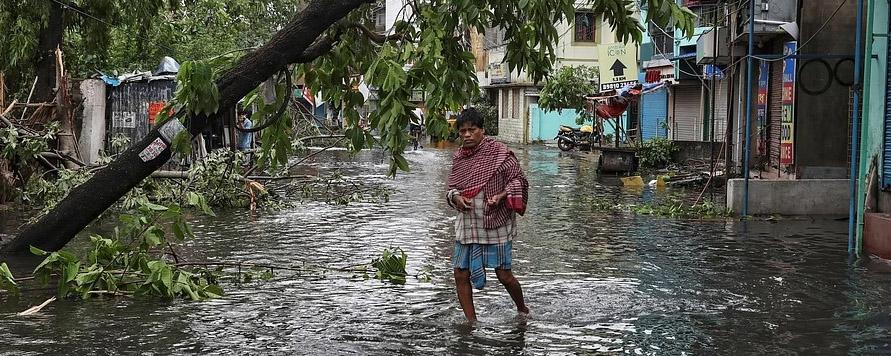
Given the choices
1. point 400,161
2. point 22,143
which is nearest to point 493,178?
point 400,161

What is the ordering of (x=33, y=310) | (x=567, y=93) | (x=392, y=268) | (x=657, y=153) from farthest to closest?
(x=567, y=93)
(x=657, y=153)
(x=392, y=268)
(x=33, y=310)

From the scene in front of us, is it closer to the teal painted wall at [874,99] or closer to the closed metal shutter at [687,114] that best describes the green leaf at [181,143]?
the teal painted wall at [874,99]

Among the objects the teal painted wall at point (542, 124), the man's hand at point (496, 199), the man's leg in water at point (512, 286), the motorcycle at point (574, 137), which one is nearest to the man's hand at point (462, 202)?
the man's hand at point (496, 199)

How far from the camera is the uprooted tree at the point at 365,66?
7.30m

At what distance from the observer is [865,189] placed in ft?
36.8

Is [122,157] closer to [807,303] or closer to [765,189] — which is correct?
[807,303]

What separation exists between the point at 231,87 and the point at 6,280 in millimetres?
2334

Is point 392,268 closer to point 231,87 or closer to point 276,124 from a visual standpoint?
point 276,124

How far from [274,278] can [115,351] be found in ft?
10.1

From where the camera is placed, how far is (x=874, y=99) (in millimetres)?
11266

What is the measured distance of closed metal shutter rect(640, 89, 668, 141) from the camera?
35344 mm

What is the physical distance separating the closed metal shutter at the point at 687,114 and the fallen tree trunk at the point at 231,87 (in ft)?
80.3

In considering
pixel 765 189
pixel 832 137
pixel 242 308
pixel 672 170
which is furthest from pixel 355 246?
pixel 672 170

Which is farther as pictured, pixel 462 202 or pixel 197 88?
pixel 462 202
